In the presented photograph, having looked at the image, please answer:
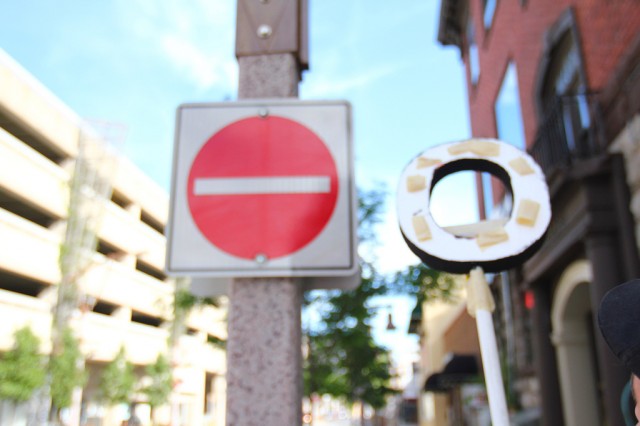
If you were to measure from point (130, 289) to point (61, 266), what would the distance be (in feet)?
34.5

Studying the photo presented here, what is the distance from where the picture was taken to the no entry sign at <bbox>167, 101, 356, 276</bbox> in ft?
7.46

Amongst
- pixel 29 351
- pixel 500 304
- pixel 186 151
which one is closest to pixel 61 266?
pixel 29 351

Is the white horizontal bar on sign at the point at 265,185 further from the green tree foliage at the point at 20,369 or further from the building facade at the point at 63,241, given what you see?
the green tree foliage at the point at 20,369

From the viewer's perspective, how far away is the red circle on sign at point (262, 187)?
2.29 meters

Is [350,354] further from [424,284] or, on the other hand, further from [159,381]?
[159,381]

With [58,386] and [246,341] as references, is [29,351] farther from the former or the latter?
[246,341]

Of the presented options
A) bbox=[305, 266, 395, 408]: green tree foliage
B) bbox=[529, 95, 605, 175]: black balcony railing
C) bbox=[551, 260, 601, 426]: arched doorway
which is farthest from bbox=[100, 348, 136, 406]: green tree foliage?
bbox=[529, 95, 605, 175]: black balcony railing

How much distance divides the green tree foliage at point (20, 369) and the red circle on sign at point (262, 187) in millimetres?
27895

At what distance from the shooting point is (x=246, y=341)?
2.15 metres

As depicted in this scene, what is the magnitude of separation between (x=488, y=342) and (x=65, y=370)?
101 ft

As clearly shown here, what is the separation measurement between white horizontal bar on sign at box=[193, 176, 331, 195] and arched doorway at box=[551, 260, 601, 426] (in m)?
7.90

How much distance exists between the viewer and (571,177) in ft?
25.6

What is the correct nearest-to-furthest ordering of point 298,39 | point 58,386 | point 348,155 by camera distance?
point 348,155
point 298,39
point 58,386

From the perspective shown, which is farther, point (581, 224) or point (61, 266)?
point (61, 266)
